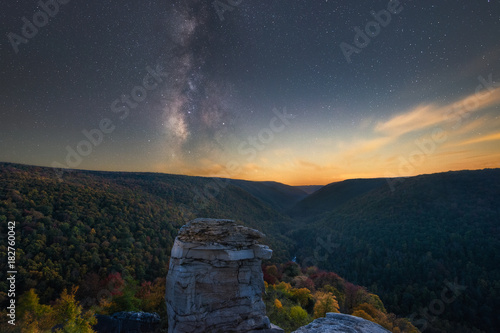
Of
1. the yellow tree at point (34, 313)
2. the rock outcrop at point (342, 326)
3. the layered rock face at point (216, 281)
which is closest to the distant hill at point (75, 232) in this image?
the yellow tree at point (34, 313)

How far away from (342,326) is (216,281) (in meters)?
6.70

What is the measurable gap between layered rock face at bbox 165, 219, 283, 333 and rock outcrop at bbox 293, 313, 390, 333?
4898 millimetres

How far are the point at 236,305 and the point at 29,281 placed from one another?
48209 mm

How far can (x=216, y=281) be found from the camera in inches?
444

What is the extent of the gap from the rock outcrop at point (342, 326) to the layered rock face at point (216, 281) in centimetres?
490

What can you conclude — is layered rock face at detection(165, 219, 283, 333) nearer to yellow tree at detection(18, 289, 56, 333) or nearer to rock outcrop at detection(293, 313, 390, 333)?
rock outcrop at detection(293, 313, 390, 333)

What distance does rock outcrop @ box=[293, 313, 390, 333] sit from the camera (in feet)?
23.3

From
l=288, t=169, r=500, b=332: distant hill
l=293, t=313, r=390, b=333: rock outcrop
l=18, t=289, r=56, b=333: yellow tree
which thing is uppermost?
l=293, t=313, r=390, b=333: rock outcrop

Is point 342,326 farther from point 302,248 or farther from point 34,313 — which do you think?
point 302,248

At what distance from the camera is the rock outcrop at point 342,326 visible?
23.3 feet

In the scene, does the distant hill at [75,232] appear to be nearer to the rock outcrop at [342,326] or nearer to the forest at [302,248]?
the forest at [302,248]

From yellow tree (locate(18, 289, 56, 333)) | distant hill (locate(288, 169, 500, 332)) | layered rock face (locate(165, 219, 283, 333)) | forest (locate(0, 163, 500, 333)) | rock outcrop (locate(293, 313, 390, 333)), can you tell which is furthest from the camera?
distant hill (locate(288, 169, 500, 332))

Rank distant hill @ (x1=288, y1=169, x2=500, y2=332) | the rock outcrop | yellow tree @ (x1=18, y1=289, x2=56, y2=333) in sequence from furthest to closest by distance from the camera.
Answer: distant hill @ (x1=288, y1=169, x2=500, y2=332) < yellow tree @ (x1=18, y1=289, x2=56, y2=333) < the rock outcrop

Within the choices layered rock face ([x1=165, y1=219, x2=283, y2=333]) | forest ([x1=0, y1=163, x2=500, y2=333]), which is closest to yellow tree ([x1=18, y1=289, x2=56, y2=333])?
forest ([x1=0, y1=163, x2=500, y2=333])
